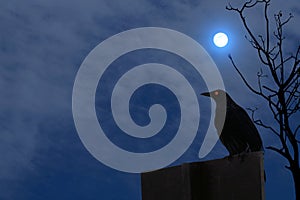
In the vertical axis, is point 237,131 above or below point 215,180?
above

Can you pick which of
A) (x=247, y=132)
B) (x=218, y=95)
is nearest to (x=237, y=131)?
(x=247, y=132)

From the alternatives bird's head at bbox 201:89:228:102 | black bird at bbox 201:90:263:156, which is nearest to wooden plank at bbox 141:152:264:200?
black bird at bbox 201:90:263:156

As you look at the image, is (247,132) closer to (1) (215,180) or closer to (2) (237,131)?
(2) (237,131)

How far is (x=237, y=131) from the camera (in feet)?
22.6

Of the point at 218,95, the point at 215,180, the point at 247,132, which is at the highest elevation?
the point at 218,95

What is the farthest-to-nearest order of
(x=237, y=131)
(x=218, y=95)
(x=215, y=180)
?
(x=218, y=95) → (x=237, y=131) → (x=215, y=180)

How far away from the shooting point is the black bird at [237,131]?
667 cm

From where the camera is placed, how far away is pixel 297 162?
8141mm

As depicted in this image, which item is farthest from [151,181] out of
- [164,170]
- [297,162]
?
[297,162]

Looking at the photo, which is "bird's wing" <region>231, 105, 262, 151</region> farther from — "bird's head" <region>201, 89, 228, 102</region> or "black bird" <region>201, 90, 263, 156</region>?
"bird's head" <region>201, 89, 228, 102</region>

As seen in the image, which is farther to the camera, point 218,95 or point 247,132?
point 218,95

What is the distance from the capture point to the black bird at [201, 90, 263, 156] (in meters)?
6.67

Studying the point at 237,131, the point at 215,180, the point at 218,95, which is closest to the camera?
the point at 215,180

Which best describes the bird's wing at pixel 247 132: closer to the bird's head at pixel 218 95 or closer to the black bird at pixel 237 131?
the black bird at pixel 237 131
